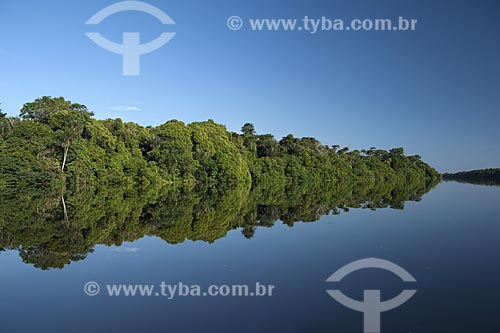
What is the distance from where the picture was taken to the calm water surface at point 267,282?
6801 millimetres

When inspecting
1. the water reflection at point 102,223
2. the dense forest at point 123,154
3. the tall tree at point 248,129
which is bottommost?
the water reflection at point 102,223

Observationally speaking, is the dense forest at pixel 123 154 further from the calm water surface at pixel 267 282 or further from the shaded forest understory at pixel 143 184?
the calm water surface at pixel 267 282

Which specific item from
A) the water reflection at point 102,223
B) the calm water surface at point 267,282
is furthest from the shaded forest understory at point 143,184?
the calm water surface at point 267,282

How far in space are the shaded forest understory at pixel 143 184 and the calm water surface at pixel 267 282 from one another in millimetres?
1468

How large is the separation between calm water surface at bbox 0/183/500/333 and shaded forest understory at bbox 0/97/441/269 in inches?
57.8

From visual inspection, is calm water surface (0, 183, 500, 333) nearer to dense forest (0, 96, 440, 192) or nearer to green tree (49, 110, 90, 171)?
dense forest (0, 96, 440, 192)

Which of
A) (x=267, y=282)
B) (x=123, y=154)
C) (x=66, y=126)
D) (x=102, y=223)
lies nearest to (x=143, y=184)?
(x=123, y=154)

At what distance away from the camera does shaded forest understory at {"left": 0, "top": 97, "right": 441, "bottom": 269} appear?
15555mm

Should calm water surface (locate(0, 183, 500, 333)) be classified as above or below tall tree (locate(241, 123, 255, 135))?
below

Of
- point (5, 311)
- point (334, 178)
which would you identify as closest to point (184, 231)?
point (5, 311)

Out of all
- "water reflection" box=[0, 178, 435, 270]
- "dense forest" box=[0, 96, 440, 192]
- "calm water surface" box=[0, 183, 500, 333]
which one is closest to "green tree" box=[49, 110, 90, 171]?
"dense forest" box=[0, 96, 440, 192]

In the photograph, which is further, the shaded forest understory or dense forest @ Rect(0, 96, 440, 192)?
dense forest @ Rect(0, 96, 440, 192)

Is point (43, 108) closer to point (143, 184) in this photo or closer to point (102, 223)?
point (143, 184)

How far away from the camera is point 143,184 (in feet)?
157
